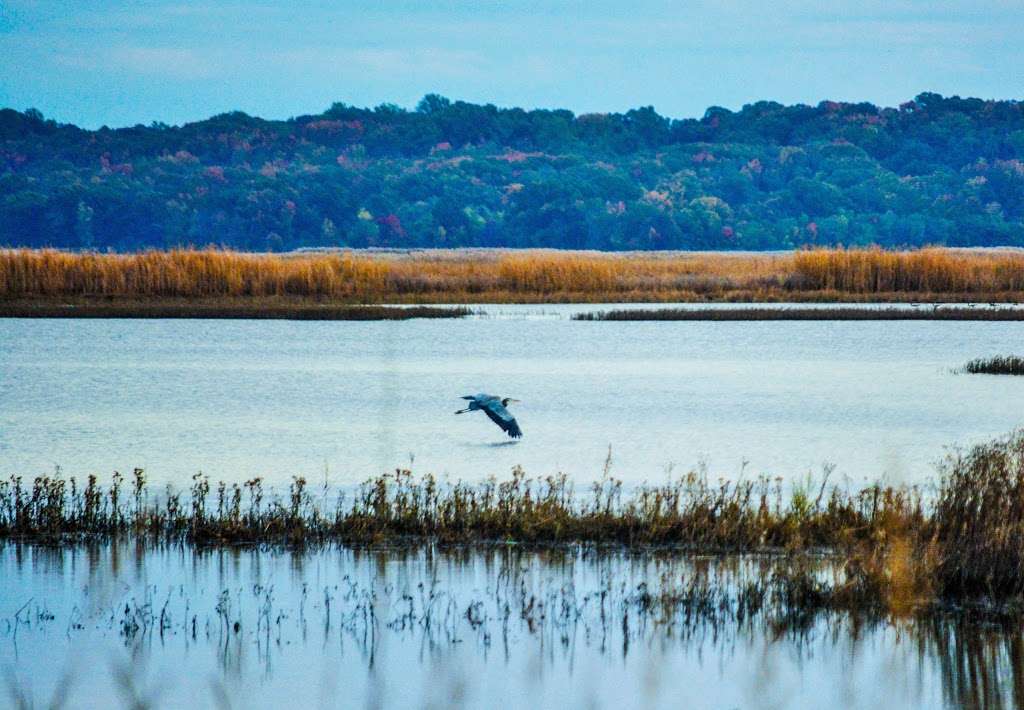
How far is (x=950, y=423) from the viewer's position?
15.5 metres

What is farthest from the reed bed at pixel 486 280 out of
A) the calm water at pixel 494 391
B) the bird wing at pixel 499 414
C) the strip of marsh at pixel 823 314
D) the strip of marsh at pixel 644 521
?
the strip of marsh at pixel 644 521

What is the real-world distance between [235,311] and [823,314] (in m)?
12.3

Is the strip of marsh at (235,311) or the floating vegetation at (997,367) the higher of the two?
the strip of marsh at (235,311)

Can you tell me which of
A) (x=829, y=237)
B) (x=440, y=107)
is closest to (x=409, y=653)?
(x=829, y=237)

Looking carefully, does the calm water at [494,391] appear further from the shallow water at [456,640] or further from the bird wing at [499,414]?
the shallow water at [456,640]

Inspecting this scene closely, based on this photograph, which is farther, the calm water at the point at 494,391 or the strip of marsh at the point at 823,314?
the strip of marsh at the point at 823,314

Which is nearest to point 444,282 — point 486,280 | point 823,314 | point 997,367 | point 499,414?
point 486,280

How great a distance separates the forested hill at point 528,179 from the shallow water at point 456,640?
83344 millimetres

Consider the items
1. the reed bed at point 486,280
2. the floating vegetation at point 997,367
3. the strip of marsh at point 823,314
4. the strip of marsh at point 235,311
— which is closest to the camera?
the floating vegetation at point 997,367

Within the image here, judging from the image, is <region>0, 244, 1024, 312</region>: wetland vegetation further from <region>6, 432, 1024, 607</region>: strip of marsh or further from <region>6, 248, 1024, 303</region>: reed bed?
<region>6, 432, 1024, 607</region>: strip of marsh

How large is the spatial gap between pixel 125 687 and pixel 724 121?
382ft

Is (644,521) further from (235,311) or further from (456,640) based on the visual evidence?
(235,311)

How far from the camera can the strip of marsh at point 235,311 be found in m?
32.9

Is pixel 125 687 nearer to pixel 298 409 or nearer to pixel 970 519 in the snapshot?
pixel 970 519
